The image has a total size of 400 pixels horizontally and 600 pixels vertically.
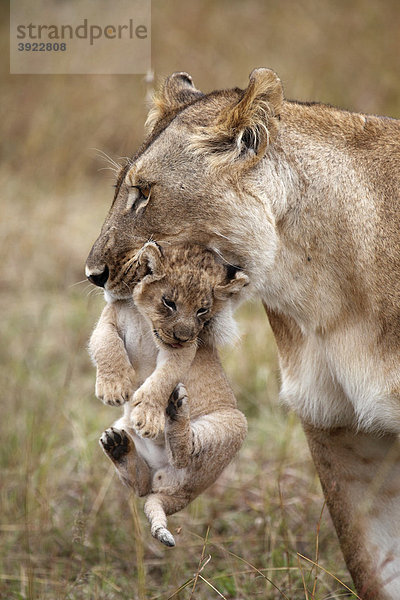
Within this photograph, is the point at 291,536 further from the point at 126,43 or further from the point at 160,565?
the point at 126,43

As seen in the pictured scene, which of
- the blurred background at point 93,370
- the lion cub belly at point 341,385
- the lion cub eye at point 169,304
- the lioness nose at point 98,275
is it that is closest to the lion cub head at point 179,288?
the lion cub eye at point 169,304

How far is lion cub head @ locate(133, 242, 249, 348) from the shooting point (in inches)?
119

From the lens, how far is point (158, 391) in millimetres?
3049

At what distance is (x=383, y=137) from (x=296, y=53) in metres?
6.34

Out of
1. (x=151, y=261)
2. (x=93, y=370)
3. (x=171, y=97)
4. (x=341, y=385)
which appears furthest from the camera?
(x=93, y=370)

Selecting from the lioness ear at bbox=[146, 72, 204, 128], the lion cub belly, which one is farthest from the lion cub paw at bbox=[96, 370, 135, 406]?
the lioness ear at bbox=[146, 72, 204, 128]

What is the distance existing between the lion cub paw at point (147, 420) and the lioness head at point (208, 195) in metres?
0.46

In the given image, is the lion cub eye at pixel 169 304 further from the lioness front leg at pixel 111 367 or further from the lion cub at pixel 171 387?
the lioness front leg at pixel 111 367

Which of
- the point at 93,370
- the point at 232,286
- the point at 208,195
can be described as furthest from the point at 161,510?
the point at 93,370

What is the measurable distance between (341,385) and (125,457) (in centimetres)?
89

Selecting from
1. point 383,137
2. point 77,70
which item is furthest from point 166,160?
point 77,70

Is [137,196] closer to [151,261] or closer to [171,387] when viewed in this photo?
[151,261]

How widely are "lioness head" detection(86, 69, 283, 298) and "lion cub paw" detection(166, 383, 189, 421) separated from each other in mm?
426

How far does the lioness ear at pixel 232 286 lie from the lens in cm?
308
